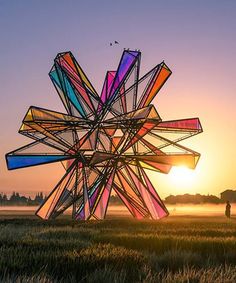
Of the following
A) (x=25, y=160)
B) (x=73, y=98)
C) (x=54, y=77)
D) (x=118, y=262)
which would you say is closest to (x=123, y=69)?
(x=73, y=98)

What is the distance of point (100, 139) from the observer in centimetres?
3106

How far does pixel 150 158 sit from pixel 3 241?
1792 cm

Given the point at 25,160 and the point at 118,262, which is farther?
the point at 25,160

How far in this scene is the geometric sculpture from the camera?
94.9ft

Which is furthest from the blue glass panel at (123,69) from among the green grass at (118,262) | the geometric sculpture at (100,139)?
the green grass at (118,262)

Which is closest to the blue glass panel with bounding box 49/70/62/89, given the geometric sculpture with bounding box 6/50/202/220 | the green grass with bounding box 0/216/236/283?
the geometric sculpture with bounding box 6/50/202/220

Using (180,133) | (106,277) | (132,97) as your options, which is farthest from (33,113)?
(106,277)

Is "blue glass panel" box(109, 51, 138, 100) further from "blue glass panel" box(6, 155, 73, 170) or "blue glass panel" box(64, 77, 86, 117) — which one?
"blue glass panel" box(6, 155, 73, 170)

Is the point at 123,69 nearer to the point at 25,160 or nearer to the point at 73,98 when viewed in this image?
the point at 73,98

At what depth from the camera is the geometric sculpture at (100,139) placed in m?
28.9

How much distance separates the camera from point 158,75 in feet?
100

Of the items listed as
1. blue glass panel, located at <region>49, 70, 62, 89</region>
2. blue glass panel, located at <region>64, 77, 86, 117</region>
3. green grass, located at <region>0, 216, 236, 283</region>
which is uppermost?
blue glass panel, located at <region>49, 70, 62, 89</region>

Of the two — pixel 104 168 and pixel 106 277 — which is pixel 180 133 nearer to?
pixel 104 168

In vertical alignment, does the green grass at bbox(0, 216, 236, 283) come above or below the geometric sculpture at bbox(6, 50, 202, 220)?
below
